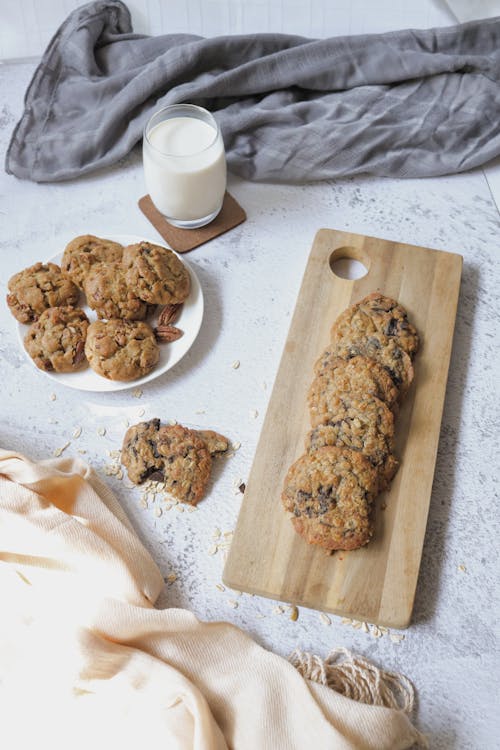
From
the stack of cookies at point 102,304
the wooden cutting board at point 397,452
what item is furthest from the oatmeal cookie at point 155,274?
the wooden cutting board at point 397,452

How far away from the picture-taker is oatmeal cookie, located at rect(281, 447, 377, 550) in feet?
5.12

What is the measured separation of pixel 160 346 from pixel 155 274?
0.17 metres

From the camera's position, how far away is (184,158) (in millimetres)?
1898

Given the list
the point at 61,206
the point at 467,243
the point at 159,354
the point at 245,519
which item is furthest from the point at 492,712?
the point at 61,206

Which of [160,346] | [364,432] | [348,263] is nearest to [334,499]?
[364,432]

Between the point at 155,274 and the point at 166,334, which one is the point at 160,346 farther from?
the point at 155,274

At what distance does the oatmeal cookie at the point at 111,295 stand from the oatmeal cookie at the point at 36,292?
67 mm

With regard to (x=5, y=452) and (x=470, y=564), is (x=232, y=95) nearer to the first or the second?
(x=5, y=452)

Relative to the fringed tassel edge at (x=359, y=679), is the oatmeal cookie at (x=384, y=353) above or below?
above

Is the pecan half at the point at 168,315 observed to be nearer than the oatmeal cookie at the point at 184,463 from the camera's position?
No

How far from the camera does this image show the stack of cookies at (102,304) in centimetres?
179

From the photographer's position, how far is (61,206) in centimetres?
218

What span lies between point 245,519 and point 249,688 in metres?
0.33

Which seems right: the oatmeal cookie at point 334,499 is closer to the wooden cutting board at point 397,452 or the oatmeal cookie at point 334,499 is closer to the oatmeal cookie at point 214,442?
the wooden cutting board at point 397,452
